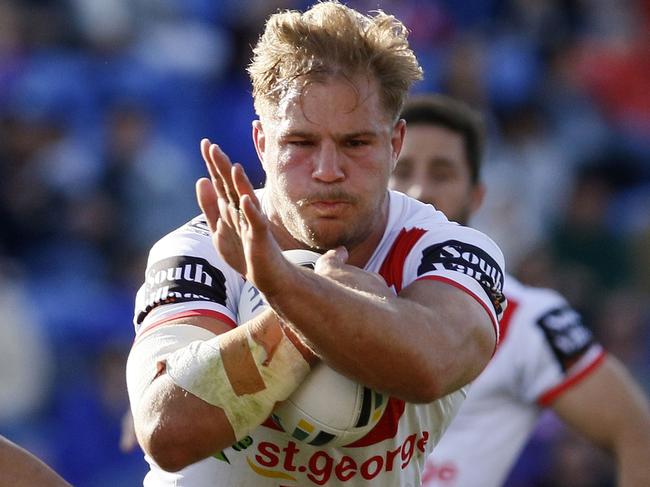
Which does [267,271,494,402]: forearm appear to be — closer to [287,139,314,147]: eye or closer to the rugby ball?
the rugby ball

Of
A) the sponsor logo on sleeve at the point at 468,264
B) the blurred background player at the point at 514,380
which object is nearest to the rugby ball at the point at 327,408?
the sponsor logo on sleeve at the point at 468,264

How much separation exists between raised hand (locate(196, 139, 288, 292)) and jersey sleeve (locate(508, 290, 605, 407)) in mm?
2996

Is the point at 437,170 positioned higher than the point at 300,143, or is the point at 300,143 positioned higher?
the point at 437,170

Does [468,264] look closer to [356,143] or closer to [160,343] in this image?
[356,143]

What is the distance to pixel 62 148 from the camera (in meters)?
10.4

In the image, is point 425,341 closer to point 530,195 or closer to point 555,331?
point 555,331

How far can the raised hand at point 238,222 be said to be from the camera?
3.37 metres

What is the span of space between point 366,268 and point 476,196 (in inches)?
95.9

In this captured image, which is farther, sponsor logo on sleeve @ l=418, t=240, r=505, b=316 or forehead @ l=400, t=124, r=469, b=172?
forehead @ l=400, t=124, r=469, b=172

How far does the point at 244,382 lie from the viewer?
3658 mm

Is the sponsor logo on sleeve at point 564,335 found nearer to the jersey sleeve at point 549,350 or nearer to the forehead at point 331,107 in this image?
the jersey sleeve at point 549,350

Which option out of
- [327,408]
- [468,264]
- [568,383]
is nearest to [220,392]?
[327,408]

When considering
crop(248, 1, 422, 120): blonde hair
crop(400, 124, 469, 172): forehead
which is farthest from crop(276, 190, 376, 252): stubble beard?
crop(400, 124, 469, 172): forehead

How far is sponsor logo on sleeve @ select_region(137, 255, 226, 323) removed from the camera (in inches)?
157
